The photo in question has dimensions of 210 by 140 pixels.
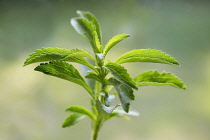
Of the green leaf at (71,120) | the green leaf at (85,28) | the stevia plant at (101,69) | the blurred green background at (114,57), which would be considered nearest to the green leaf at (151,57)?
the stevia plant at (101,69)

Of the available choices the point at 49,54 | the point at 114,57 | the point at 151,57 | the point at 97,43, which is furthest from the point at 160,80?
the point at 114,57

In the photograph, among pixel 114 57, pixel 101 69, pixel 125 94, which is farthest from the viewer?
pixel 114 57

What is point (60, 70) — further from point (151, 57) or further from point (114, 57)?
point (114, 57)

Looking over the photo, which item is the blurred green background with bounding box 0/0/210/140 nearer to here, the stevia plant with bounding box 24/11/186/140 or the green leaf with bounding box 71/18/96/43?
the stevia plant with bounding box 24/11/186/140

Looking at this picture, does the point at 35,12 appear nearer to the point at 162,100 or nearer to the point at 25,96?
the point at 25,96

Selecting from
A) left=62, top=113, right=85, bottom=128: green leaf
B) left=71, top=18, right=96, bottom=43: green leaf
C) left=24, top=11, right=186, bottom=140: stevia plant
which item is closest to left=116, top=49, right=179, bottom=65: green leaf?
left=24, top=11, right=186, bottom=140: stevia plant

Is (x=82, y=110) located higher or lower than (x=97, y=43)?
lower
